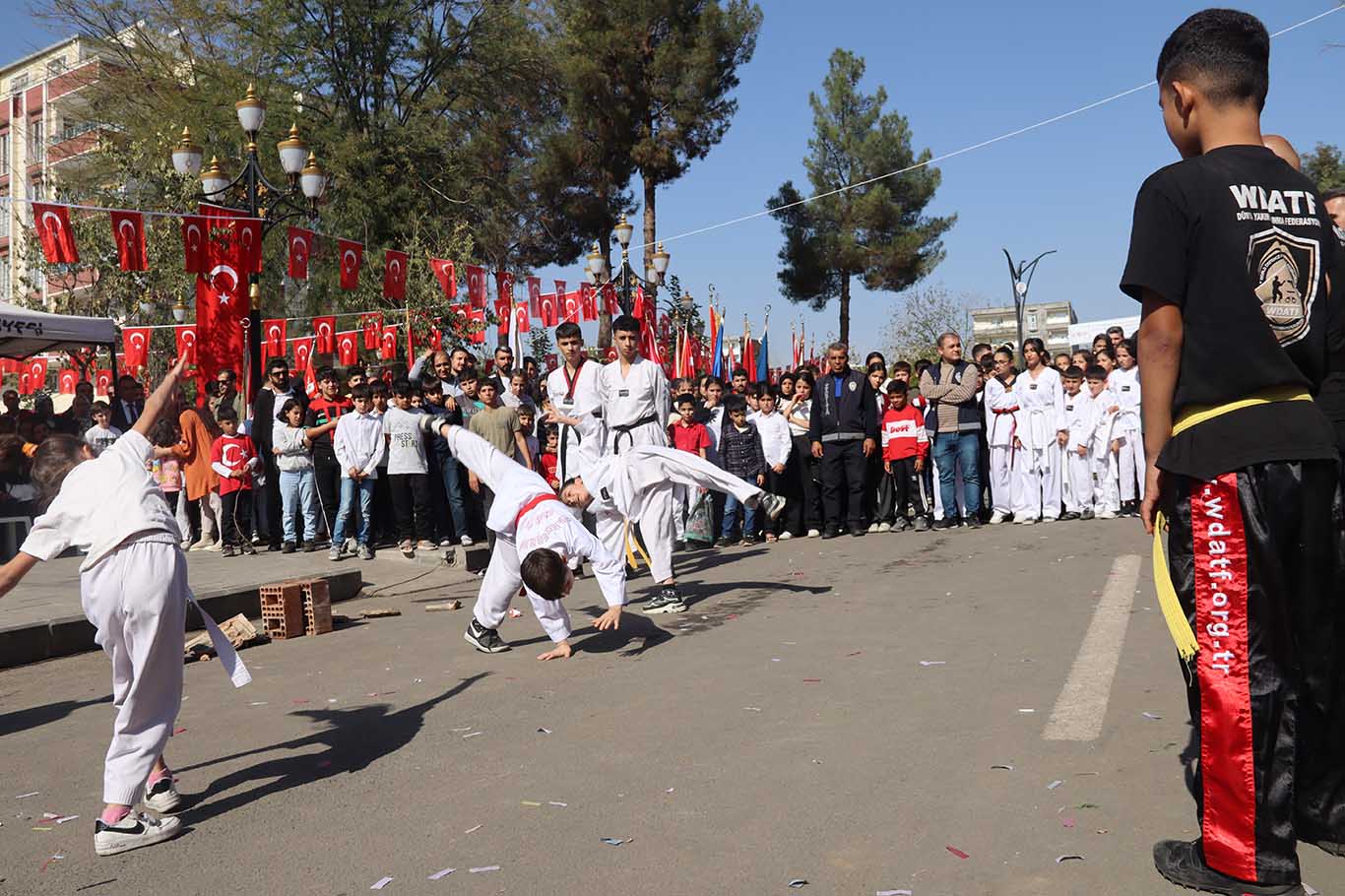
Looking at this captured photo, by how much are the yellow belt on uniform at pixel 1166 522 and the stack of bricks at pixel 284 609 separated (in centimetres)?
724

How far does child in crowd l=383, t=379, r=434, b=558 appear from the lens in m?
13.7

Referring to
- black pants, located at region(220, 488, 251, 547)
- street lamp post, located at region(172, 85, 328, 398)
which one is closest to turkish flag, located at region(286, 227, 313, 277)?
street lamp post, located at region(172, 85, 328, 398)

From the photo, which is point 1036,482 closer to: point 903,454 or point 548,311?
point 903,454

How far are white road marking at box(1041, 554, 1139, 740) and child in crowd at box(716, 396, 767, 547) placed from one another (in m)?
6.26

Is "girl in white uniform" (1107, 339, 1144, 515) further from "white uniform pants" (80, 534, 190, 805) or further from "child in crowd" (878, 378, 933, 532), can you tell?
"white uniform pants" (80, 534, 190, 805)

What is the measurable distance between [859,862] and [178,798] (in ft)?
9.48

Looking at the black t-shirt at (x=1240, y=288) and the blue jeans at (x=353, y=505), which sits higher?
the black t-shirt at (x=1240, y=288)

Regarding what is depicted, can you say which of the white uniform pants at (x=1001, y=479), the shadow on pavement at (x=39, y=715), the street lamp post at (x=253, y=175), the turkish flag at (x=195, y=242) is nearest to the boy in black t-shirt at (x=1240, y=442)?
the shadow on pavement at (x=39, y=715)

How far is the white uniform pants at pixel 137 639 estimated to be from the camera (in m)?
4.74

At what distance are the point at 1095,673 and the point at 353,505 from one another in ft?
31.6

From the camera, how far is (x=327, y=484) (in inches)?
572

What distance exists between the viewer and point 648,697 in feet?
21.0

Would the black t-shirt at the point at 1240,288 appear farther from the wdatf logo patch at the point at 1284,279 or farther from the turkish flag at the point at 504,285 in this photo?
the turkish flag at the point at 504,285

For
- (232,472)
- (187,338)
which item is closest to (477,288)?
(187,338)
